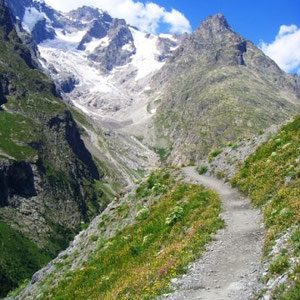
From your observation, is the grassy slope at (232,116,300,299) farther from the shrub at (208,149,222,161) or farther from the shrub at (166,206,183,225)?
the shrub at (208,149,222,161)

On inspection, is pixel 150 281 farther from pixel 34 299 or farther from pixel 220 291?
pixel 34 299

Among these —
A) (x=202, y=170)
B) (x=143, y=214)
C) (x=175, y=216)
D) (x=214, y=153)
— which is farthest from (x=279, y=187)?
(x=214, y=153)

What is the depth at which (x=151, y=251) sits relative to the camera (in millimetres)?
23250

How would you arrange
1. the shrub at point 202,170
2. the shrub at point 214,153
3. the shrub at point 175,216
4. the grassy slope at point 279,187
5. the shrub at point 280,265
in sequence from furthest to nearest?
the shrub at point 214,153
the shrub at point 202,170
the shrub at point 175,216
the grassy slope at point 279,187
the shrub at point 280,265

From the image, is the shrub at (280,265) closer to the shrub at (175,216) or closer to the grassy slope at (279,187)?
the grassy slope at (279,187)

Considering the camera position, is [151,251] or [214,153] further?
[214,153]

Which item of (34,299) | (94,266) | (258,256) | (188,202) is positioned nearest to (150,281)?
(258,256)

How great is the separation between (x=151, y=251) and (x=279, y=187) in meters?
9.01

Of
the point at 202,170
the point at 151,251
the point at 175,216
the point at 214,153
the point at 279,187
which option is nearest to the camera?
the point at 151,251

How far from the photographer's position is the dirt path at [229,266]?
15367 mm

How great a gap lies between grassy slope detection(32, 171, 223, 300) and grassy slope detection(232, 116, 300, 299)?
3.12m

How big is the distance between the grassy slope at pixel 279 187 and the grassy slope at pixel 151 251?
3117 mm

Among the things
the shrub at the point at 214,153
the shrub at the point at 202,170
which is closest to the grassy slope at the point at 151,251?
the shrub at the point at 202,170

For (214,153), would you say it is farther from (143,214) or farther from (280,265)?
(280,265)
